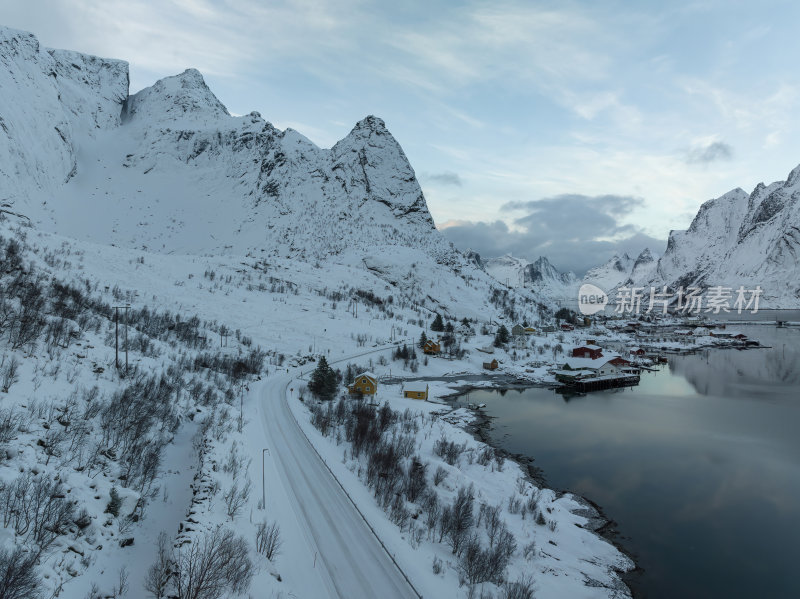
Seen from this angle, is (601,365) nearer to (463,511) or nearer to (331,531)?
(463,511)

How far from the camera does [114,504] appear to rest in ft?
43.1

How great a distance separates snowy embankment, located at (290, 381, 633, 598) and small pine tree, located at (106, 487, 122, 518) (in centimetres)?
881

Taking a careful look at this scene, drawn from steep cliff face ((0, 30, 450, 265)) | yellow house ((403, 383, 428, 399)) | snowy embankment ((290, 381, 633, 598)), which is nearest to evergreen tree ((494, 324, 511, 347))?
yellow house ((403, 383, 428, 399))

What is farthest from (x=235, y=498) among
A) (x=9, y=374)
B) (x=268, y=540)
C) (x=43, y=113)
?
(x=43, y=113)

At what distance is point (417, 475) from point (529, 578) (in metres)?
8.66

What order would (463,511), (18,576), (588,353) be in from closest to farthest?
(18,576)
(463,511)
(588,353)

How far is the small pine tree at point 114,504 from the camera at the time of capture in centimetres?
1296

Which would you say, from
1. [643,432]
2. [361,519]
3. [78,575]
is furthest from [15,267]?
[643,432]

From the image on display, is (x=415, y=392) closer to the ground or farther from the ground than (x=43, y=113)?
closer to the ground

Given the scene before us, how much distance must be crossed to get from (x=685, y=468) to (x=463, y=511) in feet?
76.1

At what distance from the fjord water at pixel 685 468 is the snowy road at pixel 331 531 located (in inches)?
526

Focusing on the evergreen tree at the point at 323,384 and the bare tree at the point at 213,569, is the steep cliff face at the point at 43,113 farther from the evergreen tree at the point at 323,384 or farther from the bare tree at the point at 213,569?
the bare tree at the point at 213,569

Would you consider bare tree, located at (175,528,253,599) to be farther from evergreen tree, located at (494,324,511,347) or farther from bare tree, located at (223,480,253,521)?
evergreen tree, located at (494,324,511,347)

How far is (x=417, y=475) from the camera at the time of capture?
2444 cm
